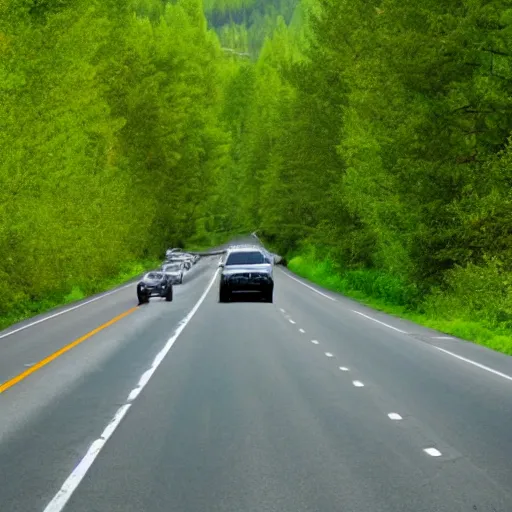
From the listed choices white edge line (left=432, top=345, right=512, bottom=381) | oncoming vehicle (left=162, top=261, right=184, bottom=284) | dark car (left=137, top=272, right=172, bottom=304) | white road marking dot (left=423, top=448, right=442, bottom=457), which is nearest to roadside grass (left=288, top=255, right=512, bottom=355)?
white edge line (left=432, top=345, right=512, bottom=381)

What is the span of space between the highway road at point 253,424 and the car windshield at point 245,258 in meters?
12.6

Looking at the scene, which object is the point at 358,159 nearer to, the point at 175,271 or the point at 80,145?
the point at 80,145

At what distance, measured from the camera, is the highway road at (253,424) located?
6.93 m

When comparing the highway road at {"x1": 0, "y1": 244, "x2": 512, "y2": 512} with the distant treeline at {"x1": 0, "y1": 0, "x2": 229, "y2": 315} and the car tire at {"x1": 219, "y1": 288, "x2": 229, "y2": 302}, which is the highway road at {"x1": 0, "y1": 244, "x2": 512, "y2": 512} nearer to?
the distant treeline at {"x1": 0, "y1": 0, "x2": 229, "y2": 315}

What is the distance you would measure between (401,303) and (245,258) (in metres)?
6.35

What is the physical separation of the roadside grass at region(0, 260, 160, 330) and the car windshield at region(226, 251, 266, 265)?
732cm

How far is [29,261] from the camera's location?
2956cm

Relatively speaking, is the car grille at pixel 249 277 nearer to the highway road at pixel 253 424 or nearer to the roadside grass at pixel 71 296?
the roadside grass at pixel 71 296

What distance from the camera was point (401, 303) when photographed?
1247 inches

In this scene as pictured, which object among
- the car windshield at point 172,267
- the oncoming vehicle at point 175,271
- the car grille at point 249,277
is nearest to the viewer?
the car grille at point 249,277

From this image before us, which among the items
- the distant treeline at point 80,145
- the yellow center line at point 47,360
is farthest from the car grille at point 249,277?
the yellow center line at point 47,360

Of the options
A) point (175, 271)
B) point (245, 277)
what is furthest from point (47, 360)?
point (175, 271)

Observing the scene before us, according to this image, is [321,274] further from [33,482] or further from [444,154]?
[33,482]

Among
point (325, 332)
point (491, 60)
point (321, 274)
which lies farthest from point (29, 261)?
point (321, 274)
